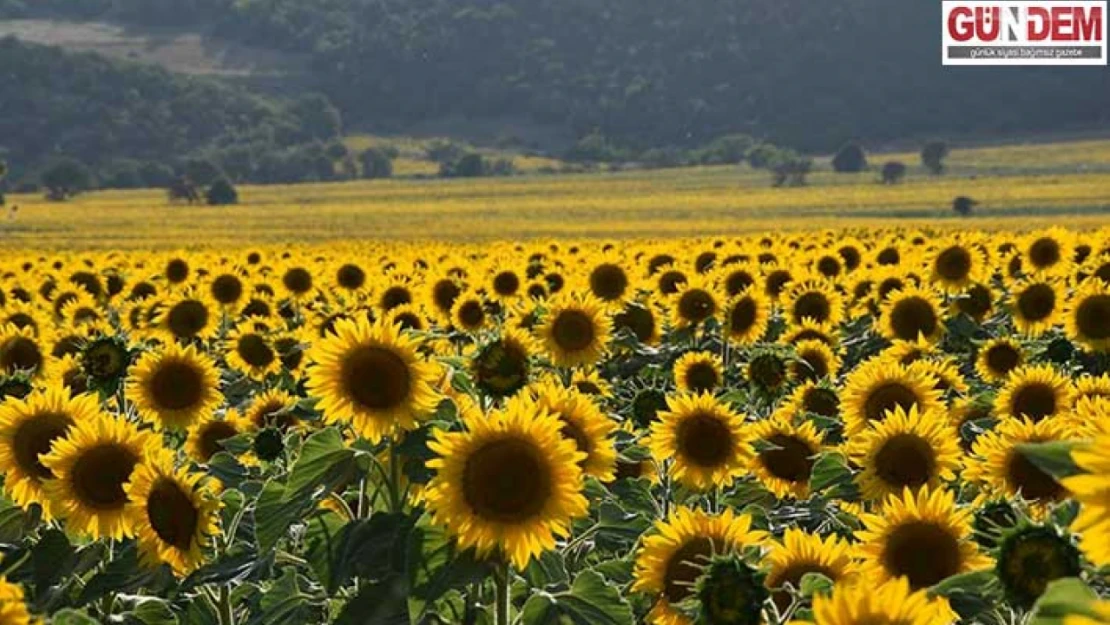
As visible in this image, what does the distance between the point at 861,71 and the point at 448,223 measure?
350ft

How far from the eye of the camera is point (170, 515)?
3957 mm

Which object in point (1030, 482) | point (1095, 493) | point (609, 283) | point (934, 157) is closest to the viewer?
point (1095, 493)

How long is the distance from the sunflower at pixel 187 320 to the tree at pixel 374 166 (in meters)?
135

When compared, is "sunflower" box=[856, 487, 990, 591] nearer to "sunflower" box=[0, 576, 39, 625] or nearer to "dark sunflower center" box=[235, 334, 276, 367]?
"sunflower" box=[0, 576, 39, 625]

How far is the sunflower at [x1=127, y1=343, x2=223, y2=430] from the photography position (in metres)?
6.67

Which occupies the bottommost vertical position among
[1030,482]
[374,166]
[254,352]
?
[374,166]

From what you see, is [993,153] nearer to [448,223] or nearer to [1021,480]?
[448,223]

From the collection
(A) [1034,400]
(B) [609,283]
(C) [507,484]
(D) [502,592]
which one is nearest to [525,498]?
(C) [507,484]

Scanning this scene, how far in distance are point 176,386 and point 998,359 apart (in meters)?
4.31

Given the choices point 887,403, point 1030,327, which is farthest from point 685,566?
point 1030,327

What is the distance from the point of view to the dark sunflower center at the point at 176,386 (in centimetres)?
670

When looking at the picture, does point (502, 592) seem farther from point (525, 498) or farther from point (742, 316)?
point (742, 316)

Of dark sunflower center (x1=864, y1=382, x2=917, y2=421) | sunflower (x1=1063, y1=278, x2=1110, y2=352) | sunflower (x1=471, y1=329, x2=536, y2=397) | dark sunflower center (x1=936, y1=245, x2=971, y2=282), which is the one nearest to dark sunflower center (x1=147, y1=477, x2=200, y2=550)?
sunflower (x1=471, y1=329, x2=536, y2=397)

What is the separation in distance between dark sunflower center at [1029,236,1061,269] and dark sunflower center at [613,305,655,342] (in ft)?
11.3
